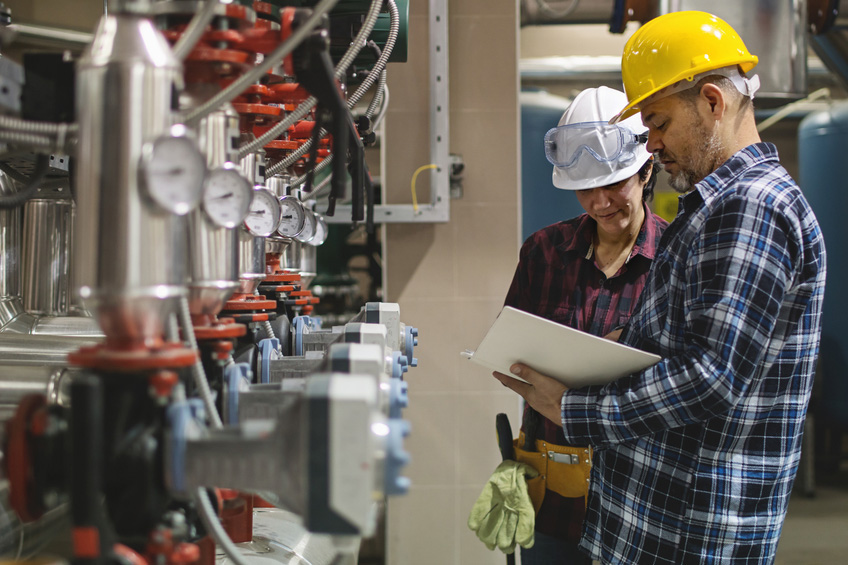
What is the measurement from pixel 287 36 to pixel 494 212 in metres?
1.91

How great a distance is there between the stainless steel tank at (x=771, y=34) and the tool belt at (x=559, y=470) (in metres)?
1.71

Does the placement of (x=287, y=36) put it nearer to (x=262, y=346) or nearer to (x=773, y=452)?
(x=262, y=346)

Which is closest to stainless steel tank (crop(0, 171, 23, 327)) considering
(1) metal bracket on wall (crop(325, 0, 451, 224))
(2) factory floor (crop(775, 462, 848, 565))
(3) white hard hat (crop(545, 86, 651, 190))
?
(3) white hard hat (crop(545, 86, 651, 190))

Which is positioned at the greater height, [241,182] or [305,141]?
[305,141]

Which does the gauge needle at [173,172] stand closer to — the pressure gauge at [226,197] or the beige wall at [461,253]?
the pressure gauge at [226,197]

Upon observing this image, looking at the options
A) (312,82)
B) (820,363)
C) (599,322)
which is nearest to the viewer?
(312,82)

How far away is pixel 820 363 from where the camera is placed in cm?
395

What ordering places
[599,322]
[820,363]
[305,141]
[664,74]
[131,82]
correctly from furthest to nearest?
[820,363]
[599,322]
[305,141]
[664,74]
[131,82]

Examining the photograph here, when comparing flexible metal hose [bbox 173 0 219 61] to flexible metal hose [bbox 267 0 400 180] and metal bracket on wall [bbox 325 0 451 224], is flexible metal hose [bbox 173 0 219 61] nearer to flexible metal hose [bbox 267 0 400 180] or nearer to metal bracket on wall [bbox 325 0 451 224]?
flexible metal hose [bbox 267 0 400 180]

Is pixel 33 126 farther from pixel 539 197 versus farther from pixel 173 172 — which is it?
pixel 539 197

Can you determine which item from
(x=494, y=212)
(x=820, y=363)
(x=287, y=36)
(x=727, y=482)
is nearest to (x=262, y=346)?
(x=287, y=36)

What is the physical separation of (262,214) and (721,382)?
0.78m

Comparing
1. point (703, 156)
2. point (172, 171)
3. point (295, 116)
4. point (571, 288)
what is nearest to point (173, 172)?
point (172, 171)

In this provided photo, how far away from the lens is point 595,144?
171 cm
